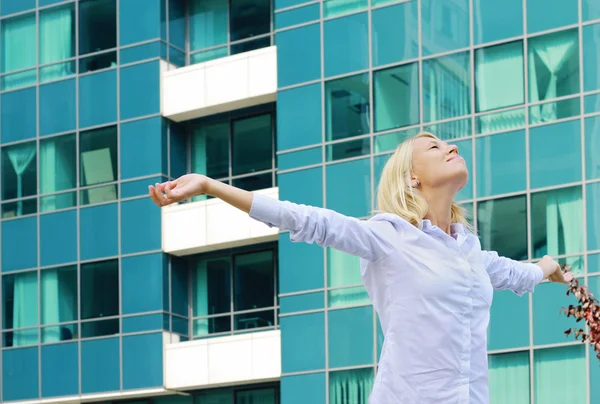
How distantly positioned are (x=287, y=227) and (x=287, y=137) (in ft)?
75.1

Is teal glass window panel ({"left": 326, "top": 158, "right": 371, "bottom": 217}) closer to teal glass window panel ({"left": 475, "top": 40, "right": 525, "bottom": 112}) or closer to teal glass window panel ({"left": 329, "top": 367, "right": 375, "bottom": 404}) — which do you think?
teal glass window panel ({"left": 475, "top": 40, "right": 525, "bottom": 112})

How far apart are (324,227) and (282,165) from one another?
74.9ft

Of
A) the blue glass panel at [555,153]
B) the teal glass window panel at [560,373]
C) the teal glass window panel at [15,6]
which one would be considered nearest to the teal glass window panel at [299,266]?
the blue glass panel at [555,153]

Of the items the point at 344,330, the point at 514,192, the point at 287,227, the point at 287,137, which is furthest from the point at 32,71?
the point at 287,227

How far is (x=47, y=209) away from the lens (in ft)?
104

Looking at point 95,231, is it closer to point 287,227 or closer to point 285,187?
point 285,187

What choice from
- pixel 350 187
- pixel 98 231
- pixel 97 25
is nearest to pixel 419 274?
pixel 350 187

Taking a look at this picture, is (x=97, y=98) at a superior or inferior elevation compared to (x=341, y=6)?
inferior

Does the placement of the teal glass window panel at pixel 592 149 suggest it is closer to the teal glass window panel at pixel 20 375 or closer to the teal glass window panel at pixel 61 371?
the teal glass window panel at pixel 61 371

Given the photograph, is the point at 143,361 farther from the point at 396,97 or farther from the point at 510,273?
the point at 510,273

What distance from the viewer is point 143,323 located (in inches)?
1178

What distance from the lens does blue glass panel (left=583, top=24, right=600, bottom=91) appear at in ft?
79.8

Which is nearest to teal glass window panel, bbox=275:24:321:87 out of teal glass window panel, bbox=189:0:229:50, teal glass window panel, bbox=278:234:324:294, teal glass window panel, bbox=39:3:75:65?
teal glass window panel, bbox=189:0:229:50

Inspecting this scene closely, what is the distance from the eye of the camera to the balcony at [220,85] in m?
29.2
